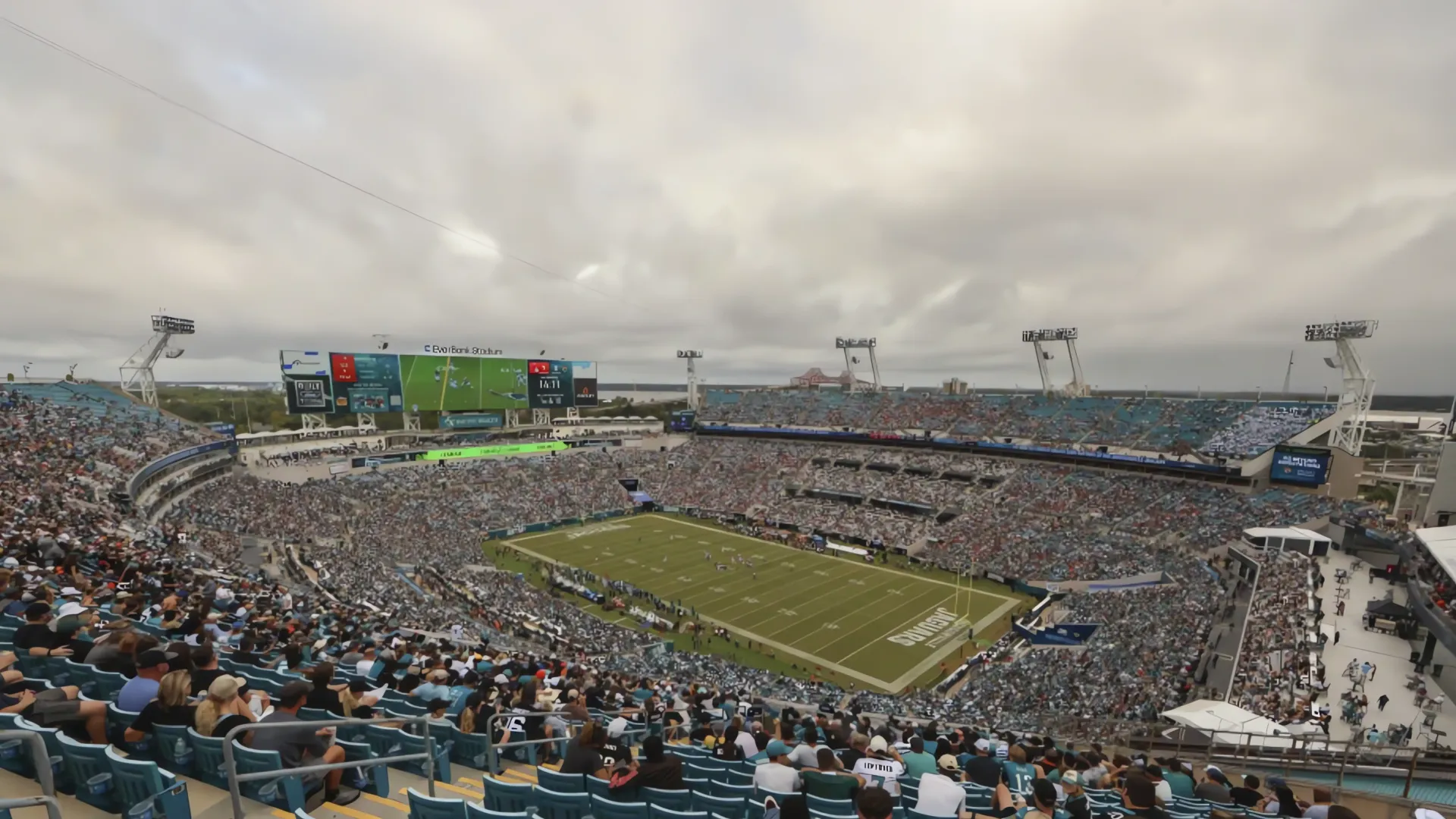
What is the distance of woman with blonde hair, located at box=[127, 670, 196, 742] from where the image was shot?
4871 millimetres

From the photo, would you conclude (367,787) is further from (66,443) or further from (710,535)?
(710,535)

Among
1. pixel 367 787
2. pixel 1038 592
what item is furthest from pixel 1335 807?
pixel 1038 592

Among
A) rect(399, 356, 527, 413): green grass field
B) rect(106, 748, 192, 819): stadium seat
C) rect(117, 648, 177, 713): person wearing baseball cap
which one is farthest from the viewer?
rect(399, 356, 527, 413): green grass field

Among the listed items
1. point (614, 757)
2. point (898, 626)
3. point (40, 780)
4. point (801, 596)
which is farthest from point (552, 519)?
point (40, 780)

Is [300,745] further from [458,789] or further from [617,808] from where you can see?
[617,808]

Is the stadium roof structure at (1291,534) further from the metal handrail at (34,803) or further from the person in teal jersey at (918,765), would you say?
the metal handrail at (34,803)

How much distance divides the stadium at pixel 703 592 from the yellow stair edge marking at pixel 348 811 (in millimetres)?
78

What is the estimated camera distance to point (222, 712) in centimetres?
486

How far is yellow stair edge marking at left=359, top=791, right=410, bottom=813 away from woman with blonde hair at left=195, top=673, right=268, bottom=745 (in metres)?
1.25

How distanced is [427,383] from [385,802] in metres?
52.6

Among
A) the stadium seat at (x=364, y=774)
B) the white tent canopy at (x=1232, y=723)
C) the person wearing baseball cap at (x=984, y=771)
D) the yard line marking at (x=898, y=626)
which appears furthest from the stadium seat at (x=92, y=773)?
the yard line marking at (x=898, y=626)

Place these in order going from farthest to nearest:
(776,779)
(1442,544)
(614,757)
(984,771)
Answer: (1442,544), (984,771), (614,757), (776,779)

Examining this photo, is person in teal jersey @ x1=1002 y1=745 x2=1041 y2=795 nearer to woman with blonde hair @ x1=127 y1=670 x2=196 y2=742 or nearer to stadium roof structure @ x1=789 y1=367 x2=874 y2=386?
woman with blonde hair @ x1=127 y1=670 x2=196 y2=742

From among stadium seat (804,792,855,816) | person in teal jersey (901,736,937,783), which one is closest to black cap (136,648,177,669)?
stadium seat (804,792,855,816)
